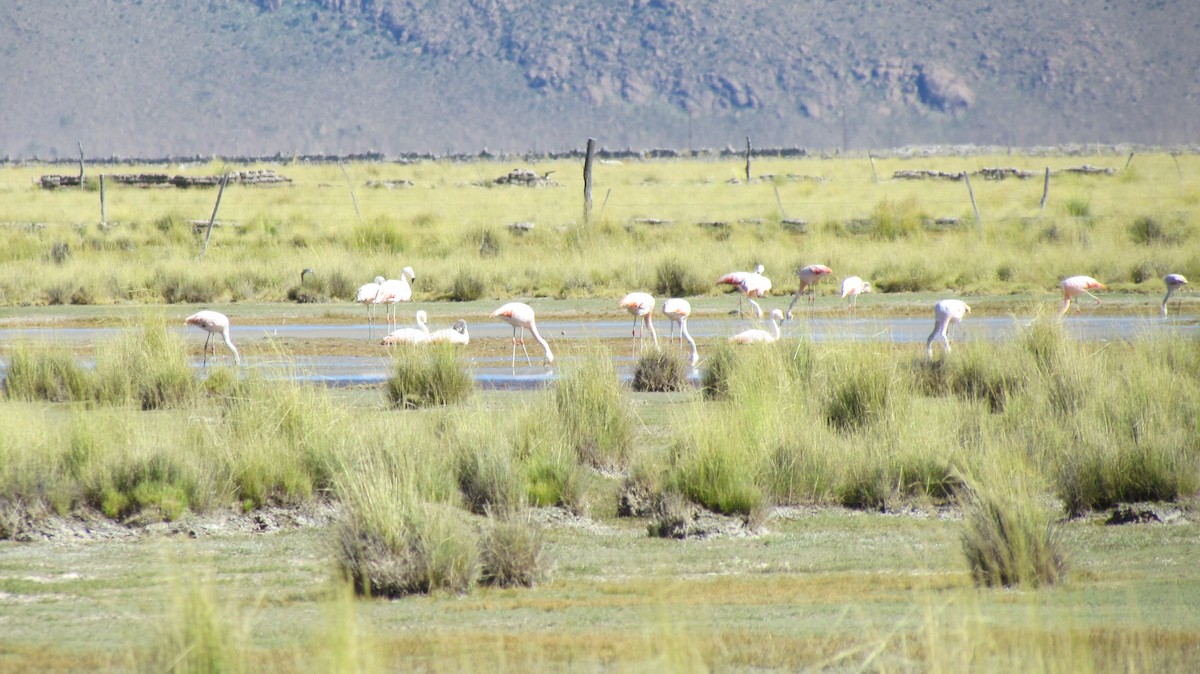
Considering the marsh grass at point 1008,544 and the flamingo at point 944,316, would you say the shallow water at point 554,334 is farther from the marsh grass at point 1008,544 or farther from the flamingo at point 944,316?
the marsh grass at point 1008,544

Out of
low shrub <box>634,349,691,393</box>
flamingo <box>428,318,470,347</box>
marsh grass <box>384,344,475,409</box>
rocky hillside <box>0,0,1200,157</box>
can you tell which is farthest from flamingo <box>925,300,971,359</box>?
rocky hillside <box>0,0,1200,157</box>

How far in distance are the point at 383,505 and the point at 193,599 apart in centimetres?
259

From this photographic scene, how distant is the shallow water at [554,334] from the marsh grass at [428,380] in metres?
0.45

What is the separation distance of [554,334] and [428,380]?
22.8 ft

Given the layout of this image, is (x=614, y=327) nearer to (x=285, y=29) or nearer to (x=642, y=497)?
(x=642, y=497)

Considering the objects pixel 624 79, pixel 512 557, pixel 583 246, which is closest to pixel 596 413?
pixel 512 557

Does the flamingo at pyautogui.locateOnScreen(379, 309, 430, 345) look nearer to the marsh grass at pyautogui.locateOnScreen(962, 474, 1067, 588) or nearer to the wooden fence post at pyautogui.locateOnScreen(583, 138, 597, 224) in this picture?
the marsh grass at pyautogui.locateOnScreen(962, 474, 1067, 588)

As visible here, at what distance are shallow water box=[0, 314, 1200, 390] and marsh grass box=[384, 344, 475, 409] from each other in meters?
0.45

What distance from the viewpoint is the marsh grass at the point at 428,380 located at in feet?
48.1

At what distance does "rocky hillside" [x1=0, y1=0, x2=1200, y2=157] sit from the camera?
117562mm

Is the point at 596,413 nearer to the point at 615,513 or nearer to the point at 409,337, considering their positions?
the point at 615,513

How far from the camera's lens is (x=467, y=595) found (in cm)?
846

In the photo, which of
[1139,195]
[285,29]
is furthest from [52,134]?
[1139,195]

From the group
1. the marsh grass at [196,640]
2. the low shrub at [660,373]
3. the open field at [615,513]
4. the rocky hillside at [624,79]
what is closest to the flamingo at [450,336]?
the open field at [615,513]
